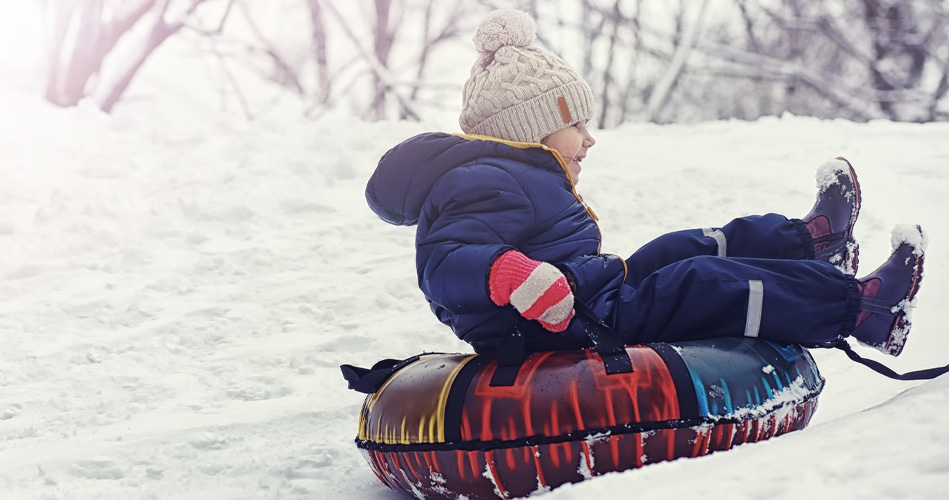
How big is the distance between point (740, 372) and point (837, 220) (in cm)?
89

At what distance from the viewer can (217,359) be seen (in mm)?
3273

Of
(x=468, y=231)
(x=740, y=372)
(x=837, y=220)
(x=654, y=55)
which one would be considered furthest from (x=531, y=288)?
(x=654, y=55)

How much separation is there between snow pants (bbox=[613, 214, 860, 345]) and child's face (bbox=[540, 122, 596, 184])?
0.47m

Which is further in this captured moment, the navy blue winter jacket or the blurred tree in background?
the blurred tree in background

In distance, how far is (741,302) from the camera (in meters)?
2.00

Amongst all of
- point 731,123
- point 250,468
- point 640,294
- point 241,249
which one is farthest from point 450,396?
point 731,123

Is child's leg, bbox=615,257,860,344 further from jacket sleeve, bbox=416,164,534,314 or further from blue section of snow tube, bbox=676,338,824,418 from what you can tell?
jacket sleeve, bbox=416,164,534,314

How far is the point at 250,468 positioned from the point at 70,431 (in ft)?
2.23

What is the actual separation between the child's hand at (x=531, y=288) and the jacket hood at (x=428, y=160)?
404mm

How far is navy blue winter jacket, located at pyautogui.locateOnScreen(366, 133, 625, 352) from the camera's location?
6.30 feet

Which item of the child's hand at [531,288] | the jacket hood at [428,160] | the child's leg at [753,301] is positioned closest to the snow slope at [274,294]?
the child's leg at [753,301]

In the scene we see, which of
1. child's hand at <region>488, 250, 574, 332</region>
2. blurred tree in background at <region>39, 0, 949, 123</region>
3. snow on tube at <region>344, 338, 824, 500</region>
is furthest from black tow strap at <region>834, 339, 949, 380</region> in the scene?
blurred tree in background at <region>39, 0, 949, 123</region>

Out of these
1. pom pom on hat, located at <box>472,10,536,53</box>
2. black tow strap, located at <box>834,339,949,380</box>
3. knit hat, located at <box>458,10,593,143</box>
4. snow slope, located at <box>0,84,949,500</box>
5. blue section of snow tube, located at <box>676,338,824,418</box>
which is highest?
pom pom on hat, located at <box>472,10,536,53</box>

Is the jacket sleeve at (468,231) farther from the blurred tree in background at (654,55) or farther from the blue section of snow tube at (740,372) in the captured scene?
the blurred tree in background at (654,55)
